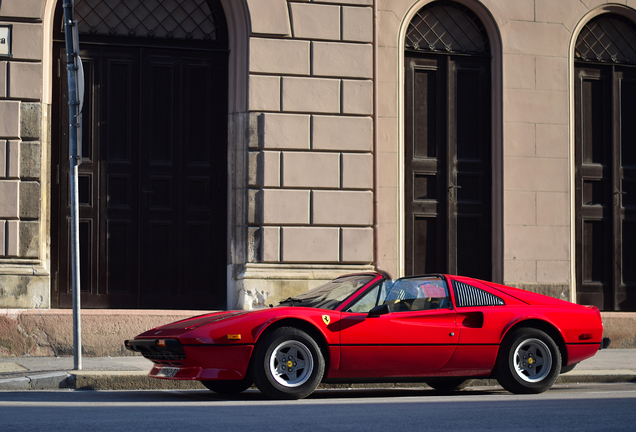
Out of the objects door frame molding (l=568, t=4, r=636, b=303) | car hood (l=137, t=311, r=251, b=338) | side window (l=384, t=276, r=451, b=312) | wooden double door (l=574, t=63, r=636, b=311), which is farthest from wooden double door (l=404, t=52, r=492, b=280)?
car hood (l=137, t=311, r=251, b=338)

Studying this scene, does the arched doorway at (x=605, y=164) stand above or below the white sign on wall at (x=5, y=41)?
below

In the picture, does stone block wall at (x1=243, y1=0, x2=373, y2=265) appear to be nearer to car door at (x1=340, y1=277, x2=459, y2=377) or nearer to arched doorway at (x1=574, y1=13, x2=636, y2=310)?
arched doorway at (x1=574, y1=13, x2=636, y2=310)

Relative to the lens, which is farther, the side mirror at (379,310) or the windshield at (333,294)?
the windshield at (333,294)

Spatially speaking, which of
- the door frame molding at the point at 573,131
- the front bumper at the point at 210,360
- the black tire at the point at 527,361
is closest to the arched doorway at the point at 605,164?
the door frame molding at the point at 573,131

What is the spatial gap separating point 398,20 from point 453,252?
12.2 ft

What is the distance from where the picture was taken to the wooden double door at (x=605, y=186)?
1345 cm

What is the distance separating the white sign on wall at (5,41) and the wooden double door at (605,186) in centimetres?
875

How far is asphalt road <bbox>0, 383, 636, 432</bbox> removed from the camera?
5508 millimetres

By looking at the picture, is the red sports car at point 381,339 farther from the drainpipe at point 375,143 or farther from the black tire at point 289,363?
the drainpipe at point 375,143

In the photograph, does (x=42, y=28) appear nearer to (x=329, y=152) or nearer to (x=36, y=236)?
(x=36, y=236)

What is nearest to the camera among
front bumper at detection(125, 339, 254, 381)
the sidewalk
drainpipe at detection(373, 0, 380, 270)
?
front bumper at detection(125, 339, 254, 381)

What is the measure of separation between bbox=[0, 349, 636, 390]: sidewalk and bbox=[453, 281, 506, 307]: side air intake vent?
1489mm

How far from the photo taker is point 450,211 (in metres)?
13.0

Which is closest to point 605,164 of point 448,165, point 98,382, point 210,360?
point 448,165
